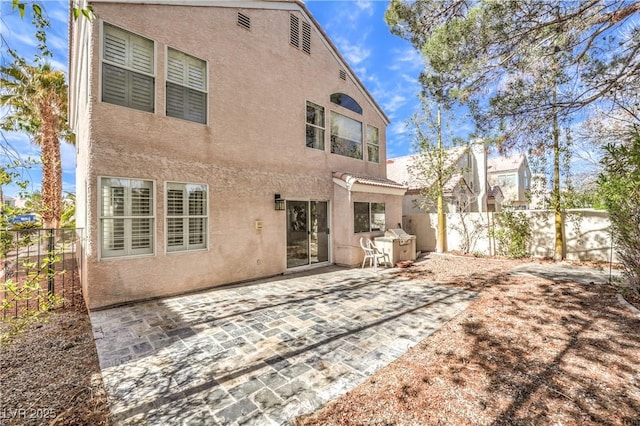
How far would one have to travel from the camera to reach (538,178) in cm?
1149

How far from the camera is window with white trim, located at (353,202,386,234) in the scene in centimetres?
1121

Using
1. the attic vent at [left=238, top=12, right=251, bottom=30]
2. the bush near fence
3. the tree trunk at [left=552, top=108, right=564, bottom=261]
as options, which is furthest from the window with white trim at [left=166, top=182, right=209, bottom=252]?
the tree trunk at [left=552, top=108, right=564, bottom=261]

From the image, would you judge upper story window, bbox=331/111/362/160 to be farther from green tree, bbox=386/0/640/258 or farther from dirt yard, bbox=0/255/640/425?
dirt yard, bbox=0/255/640/425

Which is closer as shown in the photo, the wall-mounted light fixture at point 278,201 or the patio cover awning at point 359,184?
the wall-mounted light fixture at point 278,201

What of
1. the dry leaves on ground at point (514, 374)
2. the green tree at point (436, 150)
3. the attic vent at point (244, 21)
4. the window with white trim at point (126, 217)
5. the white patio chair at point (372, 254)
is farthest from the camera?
the green tree at point (436, 150)

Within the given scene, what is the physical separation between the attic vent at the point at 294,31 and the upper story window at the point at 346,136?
294 centimetres

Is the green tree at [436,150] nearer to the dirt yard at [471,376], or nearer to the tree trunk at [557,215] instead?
the tree trunk at [557,215]

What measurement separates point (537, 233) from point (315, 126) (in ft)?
35.5

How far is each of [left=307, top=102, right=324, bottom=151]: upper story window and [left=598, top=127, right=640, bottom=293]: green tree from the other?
8.23m

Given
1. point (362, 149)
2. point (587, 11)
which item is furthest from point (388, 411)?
point (362, 149)

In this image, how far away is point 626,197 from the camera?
568cm

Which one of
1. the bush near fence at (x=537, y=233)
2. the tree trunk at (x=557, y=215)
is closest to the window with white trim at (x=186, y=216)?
the bush near fence at (x=537, y=233)

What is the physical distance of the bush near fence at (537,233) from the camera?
10445mm

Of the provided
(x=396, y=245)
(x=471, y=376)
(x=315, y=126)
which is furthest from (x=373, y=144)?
(x=471, y=376)
